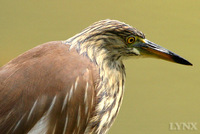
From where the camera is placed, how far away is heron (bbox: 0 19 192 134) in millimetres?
1023

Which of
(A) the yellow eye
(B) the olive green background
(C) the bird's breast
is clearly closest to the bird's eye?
(A) the yellow eye

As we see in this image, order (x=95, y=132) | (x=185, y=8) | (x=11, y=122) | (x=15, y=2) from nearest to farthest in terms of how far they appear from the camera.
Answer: (x=11, y=122) → (x=95, y=132) → (x=185, y=8) → (x=15, y=2)

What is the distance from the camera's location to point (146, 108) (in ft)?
8.58

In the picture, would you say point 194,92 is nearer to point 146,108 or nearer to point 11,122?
point 146,108

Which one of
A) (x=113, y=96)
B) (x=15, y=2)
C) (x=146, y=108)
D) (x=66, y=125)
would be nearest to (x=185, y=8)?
(x=146, y=108)

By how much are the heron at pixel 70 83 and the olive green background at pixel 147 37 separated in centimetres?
128

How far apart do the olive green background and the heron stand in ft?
4.20

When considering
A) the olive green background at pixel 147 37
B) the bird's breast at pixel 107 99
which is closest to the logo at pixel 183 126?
the olive green background at pixel 147 37

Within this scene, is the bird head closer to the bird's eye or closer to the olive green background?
the bird's eye

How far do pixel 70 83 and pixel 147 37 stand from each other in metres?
1.53

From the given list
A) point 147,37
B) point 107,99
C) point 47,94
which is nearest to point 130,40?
point 107,99

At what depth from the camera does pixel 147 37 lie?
2.51 metres

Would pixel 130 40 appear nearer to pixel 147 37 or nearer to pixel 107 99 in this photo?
pixel 107 99

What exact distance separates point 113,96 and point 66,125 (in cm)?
21
